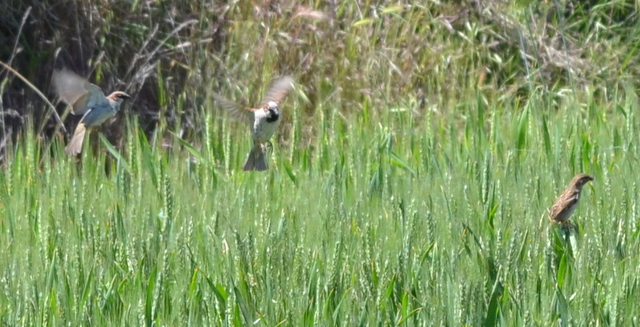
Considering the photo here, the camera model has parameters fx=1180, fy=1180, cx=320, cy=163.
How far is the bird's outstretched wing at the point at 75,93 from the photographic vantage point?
16.2 ft

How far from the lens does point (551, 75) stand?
6938 mm

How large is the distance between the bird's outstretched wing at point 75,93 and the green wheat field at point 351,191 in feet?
0.74

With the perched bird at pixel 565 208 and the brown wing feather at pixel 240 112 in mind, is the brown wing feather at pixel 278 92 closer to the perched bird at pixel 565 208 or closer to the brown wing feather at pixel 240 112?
the brown wing feather at pixel 240 112

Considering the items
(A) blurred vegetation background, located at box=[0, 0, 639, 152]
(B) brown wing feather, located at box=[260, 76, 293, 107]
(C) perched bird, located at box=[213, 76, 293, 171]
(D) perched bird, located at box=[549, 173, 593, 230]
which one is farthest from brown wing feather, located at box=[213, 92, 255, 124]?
(D) perched bird, located at box=[549, 173, 593, 230]

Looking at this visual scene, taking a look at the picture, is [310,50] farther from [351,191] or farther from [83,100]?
[351,191]

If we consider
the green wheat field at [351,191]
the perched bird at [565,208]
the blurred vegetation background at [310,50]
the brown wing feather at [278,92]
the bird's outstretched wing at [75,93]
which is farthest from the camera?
the blurred vegetation background at [310,50]

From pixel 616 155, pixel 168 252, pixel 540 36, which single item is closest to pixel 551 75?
pixel 540 36

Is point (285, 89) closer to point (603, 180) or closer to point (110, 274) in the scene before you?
point (603, 180)

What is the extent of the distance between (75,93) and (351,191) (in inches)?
53.8

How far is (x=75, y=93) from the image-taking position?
5023mm

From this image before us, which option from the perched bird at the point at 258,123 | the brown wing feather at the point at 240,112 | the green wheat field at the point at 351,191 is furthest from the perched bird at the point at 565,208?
the brown wing feather at the point at 240,112

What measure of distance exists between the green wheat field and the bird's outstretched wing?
0.23 meters

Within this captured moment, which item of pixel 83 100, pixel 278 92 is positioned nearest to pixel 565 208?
pixel 278 92

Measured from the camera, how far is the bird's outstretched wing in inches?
194
